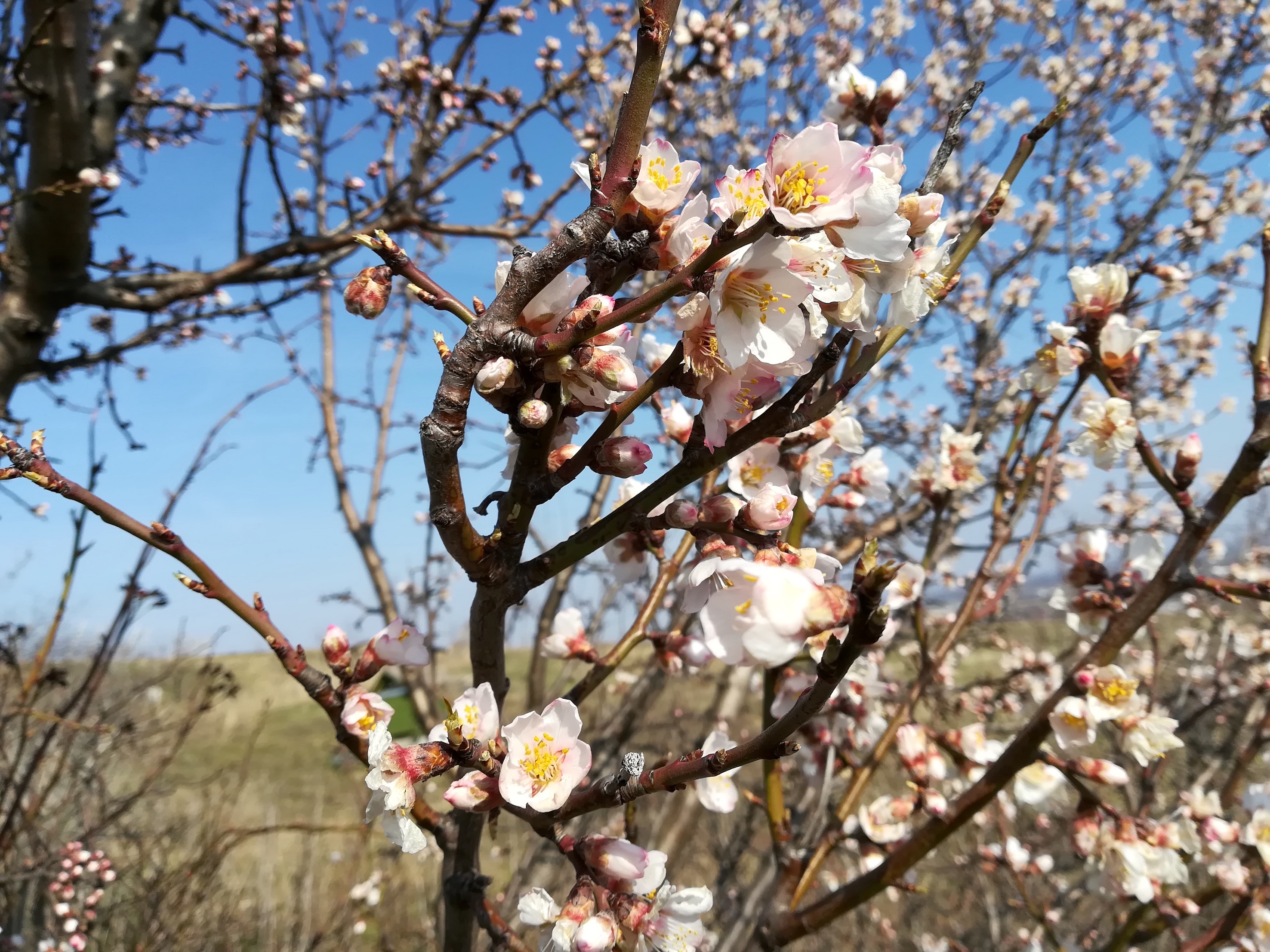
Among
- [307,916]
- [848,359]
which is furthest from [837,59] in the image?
[307,916]

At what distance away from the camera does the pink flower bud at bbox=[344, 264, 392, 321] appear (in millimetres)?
928

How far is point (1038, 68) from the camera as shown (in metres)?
6.50

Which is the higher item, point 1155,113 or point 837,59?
point 837,59

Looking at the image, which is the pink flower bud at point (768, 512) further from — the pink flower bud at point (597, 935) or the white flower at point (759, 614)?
the pink flower bud at point (597, 935)

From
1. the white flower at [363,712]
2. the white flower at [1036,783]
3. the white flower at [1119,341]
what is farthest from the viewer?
the white flower at [1036,783]

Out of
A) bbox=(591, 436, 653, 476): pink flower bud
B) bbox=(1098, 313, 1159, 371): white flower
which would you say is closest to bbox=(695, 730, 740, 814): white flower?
bbox=(591, 436, 653, 476): pink flower bud

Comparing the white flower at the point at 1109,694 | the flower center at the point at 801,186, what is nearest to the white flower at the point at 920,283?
the flower center at the point at 801,186

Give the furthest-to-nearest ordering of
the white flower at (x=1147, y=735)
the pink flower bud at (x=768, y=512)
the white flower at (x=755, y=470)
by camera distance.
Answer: the white flower at (x=1147, y=735) < the white flower at (x=755, y=470) < the pink flower bud at (x=768, y=512)

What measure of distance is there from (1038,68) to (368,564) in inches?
296

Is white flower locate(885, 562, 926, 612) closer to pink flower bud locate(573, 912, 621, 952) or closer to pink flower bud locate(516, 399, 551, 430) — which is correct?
pink flower bud locate(573, 912, 621, 952)

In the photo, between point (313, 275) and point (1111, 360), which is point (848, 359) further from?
point (313, 275)

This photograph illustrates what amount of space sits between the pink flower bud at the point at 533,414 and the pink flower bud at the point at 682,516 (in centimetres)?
25

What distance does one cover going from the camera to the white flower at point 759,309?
81 cm

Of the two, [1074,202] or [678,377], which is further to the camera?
[1074,202]
